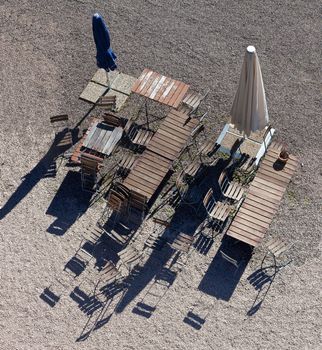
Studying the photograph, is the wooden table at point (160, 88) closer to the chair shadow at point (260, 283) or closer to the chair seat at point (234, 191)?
the chair seat at point (234, 191)

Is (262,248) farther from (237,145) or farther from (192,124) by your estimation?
(192,124)

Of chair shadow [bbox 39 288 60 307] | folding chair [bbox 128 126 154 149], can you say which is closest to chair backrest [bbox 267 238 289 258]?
folding chair [bbox 128 126 154 149]

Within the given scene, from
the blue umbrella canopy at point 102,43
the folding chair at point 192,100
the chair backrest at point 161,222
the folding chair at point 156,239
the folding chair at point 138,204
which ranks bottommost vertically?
the folding chair at point 156,239

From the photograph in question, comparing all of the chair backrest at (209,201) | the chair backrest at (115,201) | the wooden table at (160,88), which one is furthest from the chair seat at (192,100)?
the chair backrest at (115,201)

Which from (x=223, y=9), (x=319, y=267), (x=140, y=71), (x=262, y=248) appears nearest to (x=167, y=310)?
(x=262, y=248)

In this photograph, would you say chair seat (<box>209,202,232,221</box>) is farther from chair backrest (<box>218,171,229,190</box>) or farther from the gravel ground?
the gravel ground

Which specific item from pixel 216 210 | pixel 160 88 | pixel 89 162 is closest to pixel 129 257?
pixel 216 210
